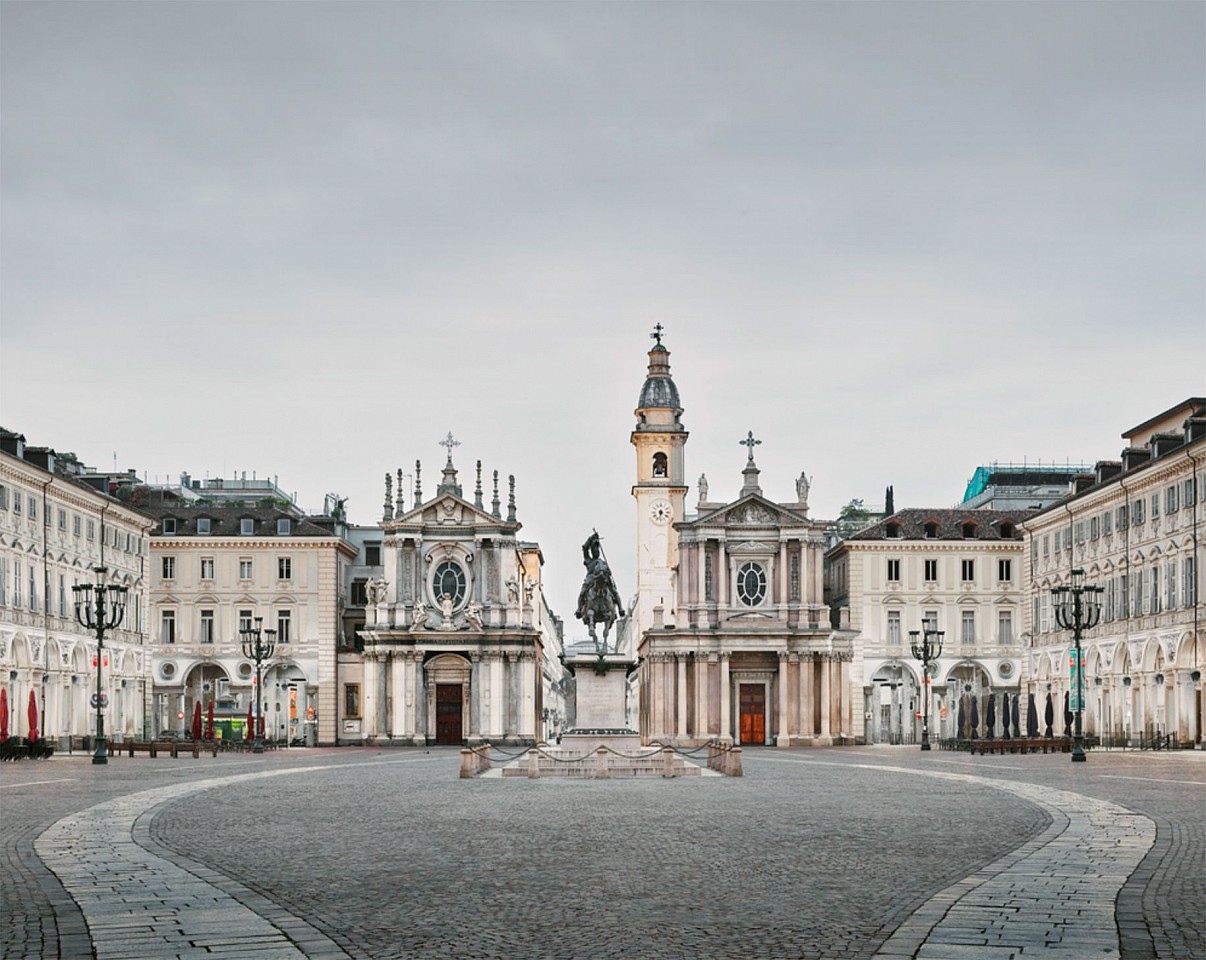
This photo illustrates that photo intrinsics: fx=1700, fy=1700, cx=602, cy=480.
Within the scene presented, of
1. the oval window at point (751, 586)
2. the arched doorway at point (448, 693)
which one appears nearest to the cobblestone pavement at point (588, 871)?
the arched doorway at point (448, 693)

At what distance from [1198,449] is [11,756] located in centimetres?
→ 4686

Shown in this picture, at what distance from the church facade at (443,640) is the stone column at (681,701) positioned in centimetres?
826

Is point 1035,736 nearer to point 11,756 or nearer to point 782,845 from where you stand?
point 11,756

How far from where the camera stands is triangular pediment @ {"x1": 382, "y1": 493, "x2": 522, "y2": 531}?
99500 millimetres

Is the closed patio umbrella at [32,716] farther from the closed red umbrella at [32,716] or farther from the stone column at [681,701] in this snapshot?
the stone column at [681,701]

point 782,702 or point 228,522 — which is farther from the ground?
point 228,522

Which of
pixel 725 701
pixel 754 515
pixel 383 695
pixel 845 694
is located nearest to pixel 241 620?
pixel 383 695

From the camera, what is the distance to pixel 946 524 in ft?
338

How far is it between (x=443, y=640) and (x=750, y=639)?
704 inches

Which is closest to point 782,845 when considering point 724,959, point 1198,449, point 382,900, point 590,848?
point 590,848

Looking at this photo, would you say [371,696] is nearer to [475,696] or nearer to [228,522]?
[475,696]

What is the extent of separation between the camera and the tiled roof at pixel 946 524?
102125 mm

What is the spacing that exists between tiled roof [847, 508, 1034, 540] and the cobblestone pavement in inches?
2579

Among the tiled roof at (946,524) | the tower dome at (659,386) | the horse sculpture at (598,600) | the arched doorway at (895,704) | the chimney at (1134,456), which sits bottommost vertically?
the arched doorway at (895,704)
